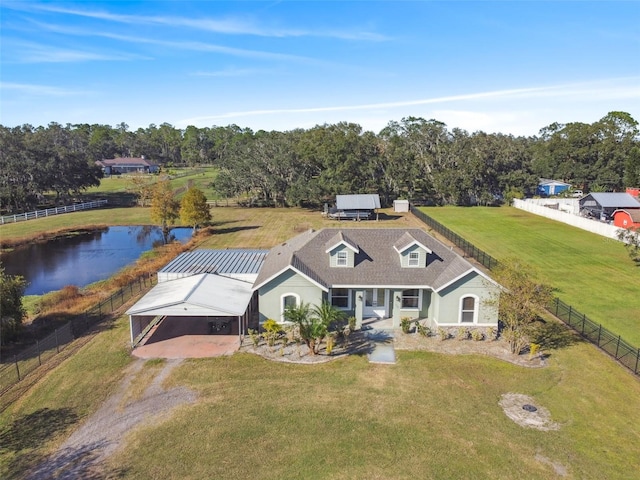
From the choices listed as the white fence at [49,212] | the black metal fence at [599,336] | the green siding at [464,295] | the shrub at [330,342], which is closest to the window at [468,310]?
the green siding at [464,295]

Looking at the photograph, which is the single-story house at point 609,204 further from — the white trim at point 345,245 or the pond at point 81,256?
the pond at point 81,256

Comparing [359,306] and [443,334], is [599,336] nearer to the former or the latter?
[443,334]

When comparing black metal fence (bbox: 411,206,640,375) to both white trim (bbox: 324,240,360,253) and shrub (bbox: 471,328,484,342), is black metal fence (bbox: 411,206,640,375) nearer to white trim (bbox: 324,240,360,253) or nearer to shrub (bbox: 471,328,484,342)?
shrub (bbox: 471,328,484,342)

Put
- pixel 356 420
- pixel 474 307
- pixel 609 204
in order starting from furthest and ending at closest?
pixel 609 204 < pixel 474 307 < pixel 356 420

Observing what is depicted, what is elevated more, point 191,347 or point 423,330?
point 423,330

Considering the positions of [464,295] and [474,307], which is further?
[474,307]

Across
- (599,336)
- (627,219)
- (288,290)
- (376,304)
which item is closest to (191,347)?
(288,290)

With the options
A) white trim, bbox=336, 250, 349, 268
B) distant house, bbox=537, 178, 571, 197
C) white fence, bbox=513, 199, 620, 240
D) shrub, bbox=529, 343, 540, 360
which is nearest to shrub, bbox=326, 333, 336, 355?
white trim, bbox=336, 250, 349, 268
